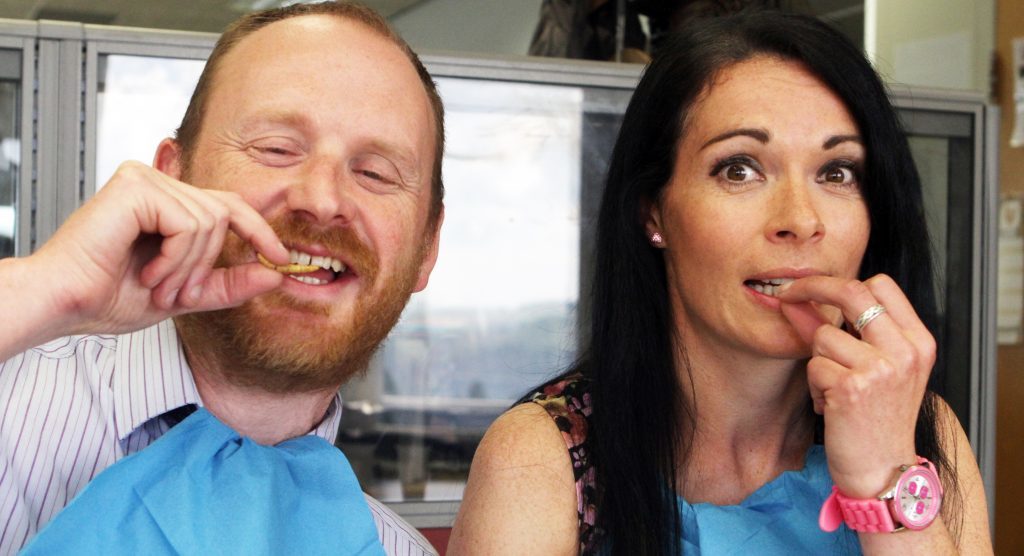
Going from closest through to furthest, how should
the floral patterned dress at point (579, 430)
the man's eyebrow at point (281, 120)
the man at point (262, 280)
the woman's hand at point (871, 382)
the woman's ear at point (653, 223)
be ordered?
the man at point (262, 280) → the man's eyebrow at point (281, 120) → the woman's hand at point (871, 382) → the floral patterned dress at point (579, 430) → the woman's ear at point (653, 223)

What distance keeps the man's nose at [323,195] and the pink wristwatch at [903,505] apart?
67cm

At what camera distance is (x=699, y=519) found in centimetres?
142

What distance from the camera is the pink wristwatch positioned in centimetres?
129

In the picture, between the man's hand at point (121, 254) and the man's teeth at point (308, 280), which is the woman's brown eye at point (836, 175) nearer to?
the man's teeth at point (308, 280)

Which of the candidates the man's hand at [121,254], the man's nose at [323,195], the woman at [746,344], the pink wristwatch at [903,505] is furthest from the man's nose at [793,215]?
the man's hand at [121,254]

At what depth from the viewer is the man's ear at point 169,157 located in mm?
1300

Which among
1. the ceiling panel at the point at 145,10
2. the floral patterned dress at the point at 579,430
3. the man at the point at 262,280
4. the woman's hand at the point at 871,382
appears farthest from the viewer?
the ceiling panel at the point at 145,10

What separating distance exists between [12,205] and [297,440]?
1214mm

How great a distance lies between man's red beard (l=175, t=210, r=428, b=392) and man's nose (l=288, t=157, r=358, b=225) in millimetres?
12

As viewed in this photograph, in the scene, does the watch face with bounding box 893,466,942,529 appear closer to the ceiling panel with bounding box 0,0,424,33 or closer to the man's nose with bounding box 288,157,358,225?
the man's nose with bounding box 288,157,358,225

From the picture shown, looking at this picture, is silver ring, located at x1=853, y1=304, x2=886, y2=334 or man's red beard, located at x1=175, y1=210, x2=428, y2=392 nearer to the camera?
man's red beard, located at x1=175, y1=210, x2=428, y2=392

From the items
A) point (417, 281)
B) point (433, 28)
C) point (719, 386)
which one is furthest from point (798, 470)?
point (433, 28)

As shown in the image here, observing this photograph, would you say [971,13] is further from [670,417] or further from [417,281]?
[417,281]

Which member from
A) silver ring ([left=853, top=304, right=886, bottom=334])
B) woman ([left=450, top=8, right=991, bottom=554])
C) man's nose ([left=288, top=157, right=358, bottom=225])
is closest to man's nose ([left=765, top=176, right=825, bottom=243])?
woman ([left=450, top=8, right=991, bottom=554])
